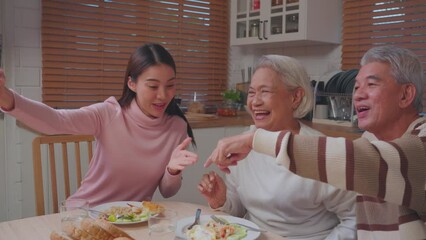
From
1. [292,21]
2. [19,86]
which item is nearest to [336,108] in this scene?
[292,21]

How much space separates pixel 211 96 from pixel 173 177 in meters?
2.34

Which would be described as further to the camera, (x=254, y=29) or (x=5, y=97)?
(x=254, y=29)

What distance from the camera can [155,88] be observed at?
5.70 ft

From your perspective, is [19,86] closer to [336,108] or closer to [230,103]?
[230,103]

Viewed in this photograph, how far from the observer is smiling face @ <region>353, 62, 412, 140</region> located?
121 cm

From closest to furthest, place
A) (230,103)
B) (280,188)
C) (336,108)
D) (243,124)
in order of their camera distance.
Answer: (280,188), (336,108), (243,124), (230,103)

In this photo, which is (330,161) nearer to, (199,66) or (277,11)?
(277,11)

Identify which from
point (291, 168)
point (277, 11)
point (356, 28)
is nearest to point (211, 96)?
point (277, 11)

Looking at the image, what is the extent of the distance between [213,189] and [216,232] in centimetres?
36

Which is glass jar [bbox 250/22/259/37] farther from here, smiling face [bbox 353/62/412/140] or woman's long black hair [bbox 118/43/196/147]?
smiling face [bbox 353/62/412/140]

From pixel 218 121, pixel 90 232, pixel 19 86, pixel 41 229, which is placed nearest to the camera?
pixel 90 232

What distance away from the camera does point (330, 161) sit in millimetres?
875

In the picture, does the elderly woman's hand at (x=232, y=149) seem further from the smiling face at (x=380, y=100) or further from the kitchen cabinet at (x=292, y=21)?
the kitchen cabinet at (x=292, y=21)

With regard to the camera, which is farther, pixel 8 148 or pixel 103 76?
pixel 103 76
